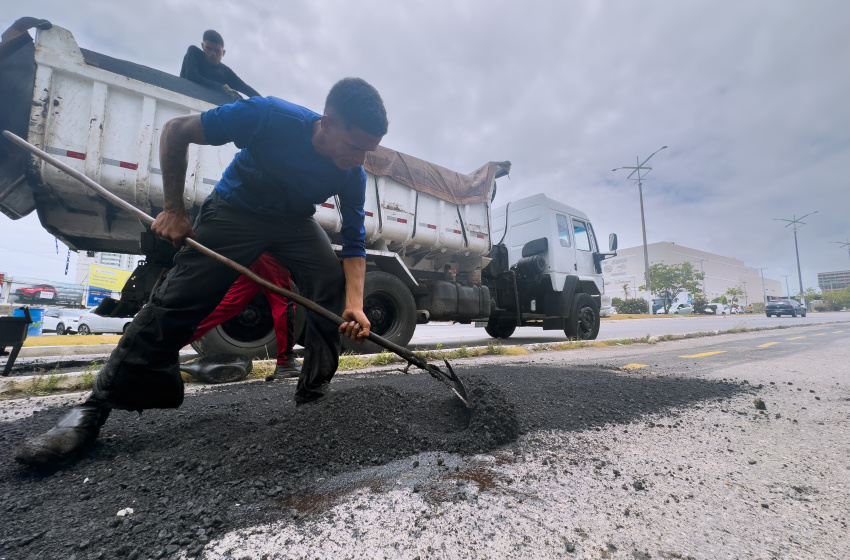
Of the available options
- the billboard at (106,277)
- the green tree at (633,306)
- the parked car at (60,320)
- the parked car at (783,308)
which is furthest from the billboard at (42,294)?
the parked car at (783,308)

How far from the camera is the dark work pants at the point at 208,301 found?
1697 mm

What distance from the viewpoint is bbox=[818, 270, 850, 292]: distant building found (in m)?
121

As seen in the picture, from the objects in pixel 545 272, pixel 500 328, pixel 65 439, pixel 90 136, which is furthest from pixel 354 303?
pixel 500 328

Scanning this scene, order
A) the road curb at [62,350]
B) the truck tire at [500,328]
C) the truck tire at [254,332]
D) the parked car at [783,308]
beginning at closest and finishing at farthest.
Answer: the truck tire at [254,332]
the road curb at [62,350]
the truck tire at [500,328]
the parked car at [783,308]

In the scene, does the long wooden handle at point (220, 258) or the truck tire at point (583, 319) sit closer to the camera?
the long wooden handle at point (220, 258)

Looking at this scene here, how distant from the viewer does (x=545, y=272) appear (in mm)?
7949

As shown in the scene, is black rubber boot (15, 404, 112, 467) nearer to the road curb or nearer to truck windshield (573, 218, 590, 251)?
the road curb

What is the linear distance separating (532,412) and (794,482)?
1.11 metres

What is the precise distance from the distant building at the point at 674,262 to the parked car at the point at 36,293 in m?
81.3

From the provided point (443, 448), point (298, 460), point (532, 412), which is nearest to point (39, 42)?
point (298, 460)

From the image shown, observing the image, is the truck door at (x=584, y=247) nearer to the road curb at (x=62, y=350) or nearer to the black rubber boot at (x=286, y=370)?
the black rubber boot at (x=286, y=370)

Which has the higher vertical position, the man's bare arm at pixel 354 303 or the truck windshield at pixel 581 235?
the truck windshield at pixel 581 235

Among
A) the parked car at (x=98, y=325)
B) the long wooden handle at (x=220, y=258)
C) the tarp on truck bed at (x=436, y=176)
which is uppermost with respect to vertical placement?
the tarp on truck bed at (x=436, y=176)

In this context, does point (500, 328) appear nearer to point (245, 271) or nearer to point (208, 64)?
point (208, 64)
